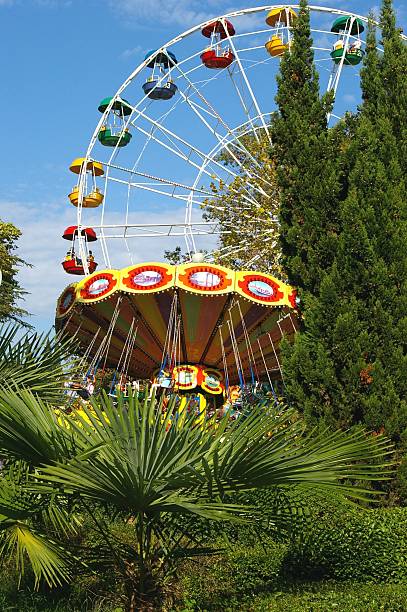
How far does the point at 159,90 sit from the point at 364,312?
45.4ft

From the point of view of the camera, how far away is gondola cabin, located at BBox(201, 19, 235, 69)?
66.9ft

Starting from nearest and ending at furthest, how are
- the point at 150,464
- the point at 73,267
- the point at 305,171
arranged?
1. the point at 150,464
2. the point at 305,171
3. the point at 73,267

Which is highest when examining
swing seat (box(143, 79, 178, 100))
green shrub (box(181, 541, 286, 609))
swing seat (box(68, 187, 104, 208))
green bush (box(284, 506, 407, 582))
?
swing seat (box(143, 79, 178, 100))

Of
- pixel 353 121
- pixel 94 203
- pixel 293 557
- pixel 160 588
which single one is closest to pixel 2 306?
pixel 94 203

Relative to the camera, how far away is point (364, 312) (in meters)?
9.09

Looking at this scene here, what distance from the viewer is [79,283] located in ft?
50.5

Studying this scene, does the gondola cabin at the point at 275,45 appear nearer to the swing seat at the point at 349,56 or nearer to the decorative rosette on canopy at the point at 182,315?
the swing seat at the point at 349,56

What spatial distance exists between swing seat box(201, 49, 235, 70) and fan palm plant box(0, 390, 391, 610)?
17.2 metres

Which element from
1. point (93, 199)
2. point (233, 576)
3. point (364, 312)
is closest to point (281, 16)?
point (93, 199)

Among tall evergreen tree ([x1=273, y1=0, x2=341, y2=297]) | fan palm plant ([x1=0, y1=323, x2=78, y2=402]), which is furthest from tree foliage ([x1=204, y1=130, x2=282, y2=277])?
fan palm plant ([x1=0, y1=323, x2=78, y2=402])

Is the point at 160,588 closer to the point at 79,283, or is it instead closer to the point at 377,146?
the point at 377,146

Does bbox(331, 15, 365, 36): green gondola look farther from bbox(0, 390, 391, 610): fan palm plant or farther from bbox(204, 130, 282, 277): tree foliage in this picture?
bbox(0, 390, 391, 610): fan palm plant

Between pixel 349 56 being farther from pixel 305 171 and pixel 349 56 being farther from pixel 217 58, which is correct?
pixel 305 171

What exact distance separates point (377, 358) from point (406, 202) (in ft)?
7.32
